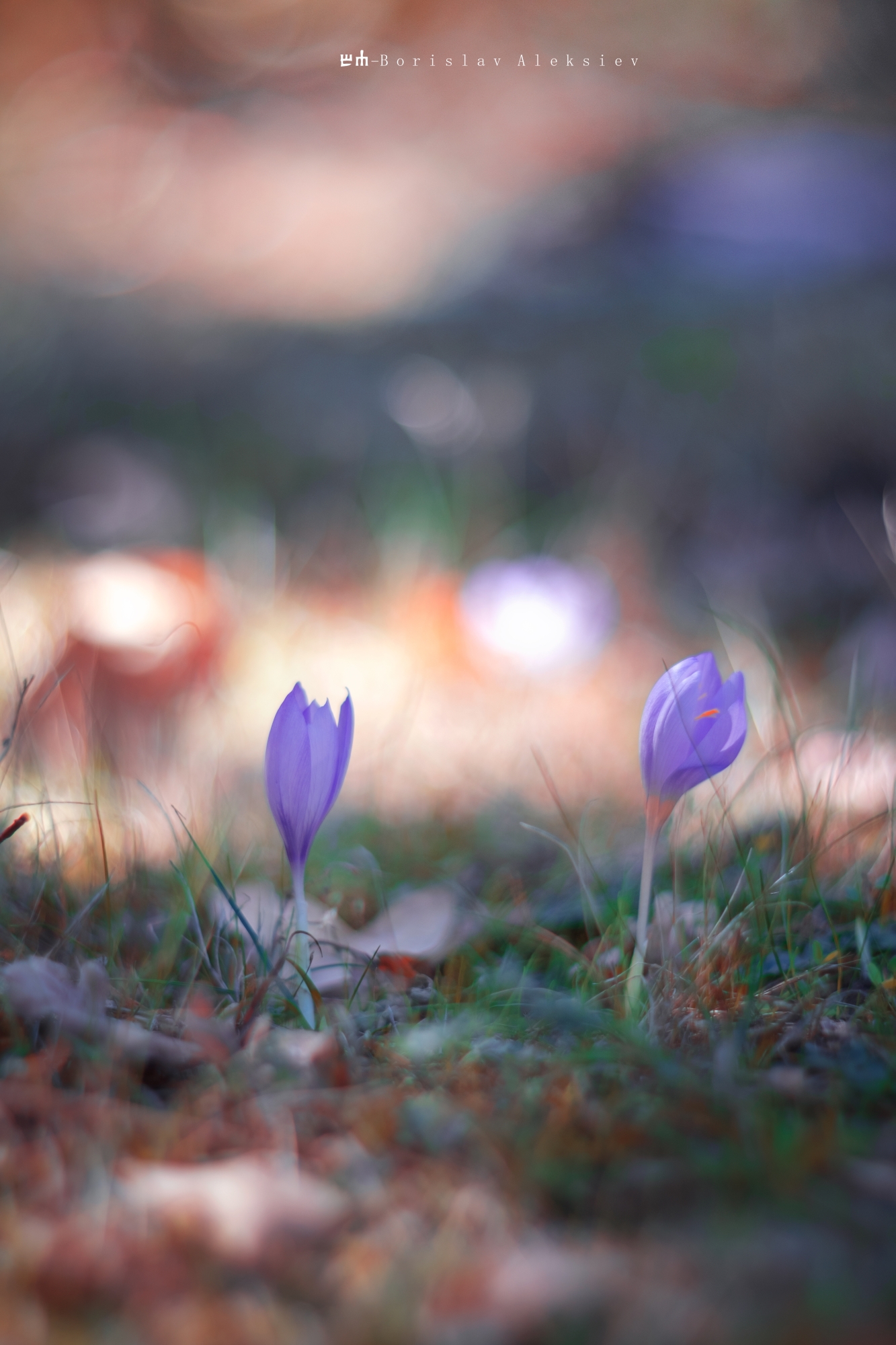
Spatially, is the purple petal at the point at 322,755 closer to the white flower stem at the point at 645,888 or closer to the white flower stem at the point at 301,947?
the white flower stem at the point at 301,947

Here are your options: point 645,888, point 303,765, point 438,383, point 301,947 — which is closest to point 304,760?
point 303,765

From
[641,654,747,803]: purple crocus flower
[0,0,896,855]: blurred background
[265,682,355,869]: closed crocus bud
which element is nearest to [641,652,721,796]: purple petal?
[641,654,747,803]: purple crocus flower

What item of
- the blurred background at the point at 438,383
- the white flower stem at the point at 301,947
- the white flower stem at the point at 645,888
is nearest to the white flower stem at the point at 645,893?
the white flower stem at the point at 645,888

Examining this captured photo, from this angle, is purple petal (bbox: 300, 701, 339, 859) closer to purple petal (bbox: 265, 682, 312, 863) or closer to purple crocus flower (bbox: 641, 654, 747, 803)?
purple petal (bbox: 265, 682, 312, 863)

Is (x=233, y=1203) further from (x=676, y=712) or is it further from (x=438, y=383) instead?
(x=438, y=383)

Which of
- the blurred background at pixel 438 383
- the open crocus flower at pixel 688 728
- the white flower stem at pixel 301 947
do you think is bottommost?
the white flower stem at pixel 301 947

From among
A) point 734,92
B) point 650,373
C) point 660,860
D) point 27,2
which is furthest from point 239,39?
point 660,860
